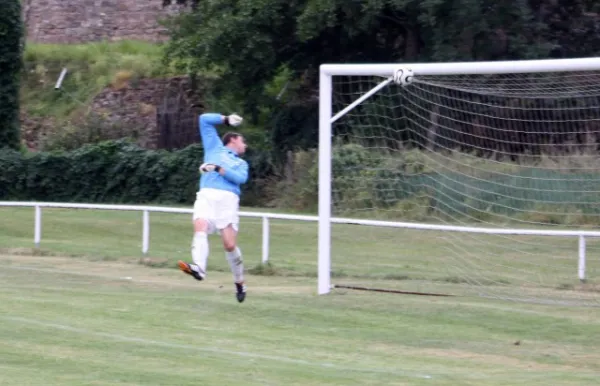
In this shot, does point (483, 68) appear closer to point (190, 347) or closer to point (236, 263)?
point (236, 263)

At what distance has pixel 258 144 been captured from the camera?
3969 cm

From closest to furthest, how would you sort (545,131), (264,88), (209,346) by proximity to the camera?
1. (209,346)
2. (545,131)
3. (264,88)

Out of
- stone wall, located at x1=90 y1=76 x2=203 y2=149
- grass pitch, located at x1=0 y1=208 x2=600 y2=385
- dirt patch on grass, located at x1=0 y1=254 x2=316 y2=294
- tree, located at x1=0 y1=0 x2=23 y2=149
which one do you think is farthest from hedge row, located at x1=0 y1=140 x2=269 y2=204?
grass pitch, located at x1=0 y1=208 x2=600 y2=385

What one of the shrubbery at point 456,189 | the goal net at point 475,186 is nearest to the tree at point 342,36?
the goal net at point 475,186

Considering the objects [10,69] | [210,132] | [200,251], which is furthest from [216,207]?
[10,69]

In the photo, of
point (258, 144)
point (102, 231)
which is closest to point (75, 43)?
point (258, 144)

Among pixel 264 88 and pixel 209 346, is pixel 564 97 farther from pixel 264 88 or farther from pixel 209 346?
pixel 264 88

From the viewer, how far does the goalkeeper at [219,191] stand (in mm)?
12523

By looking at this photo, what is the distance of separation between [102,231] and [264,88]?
1232cm

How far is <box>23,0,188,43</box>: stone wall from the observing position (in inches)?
1984

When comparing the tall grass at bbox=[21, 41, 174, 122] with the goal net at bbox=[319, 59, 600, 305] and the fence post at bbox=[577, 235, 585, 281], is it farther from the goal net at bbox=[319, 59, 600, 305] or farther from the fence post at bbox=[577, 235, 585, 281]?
the fence post at bbox=[577, 235, 585, 281]

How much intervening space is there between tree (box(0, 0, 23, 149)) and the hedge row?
3.83ft

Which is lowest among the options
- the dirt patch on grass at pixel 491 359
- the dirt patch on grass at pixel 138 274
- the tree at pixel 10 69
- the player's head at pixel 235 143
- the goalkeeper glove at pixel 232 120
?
the dirt patch on grass at pixel 138 274

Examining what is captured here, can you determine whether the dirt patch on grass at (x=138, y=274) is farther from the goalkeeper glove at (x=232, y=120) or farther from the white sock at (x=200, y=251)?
the goalkeeper glove at (x=232, y=120)
